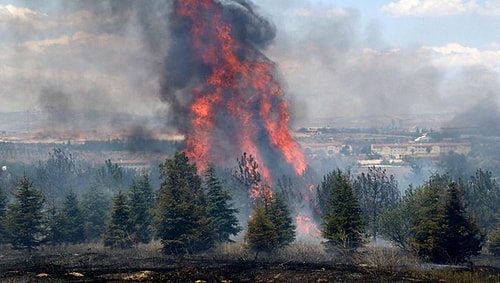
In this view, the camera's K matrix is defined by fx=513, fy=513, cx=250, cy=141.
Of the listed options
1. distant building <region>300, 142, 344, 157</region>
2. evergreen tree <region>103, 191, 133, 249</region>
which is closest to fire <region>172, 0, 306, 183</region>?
evergreen tree <region>103, 191, 133, 249</region>

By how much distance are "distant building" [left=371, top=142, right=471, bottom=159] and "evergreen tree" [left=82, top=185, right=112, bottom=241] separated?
11813 cm

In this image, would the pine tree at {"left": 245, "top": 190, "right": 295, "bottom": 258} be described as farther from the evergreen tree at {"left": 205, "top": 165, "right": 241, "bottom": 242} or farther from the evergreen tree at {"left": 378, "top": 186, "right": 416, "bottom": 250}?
the evergreen tree at {"left": 378, "top": 186, "right": 416, "bottom": 250}

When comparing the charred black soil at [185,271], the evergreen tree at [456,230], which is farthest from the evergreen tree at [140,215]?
the evergreen tree at [456,230]

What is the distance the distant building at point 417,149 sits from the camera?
156 metres

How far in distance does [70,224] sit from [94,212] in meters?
4.16

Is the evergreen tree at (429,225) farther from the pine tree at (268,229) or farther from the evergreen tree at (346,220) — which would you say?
the pine tree at (268,229)

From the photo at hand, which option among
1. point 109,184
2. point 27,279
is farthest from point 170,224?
point 109,184

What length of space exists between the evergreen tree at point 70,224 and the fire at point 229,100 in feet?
133

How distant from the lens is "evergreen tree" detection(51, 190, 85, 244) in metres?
54.5

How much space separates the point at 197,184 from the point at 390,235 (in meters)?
22.4

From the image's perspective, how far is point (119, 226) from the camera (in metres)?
51.8

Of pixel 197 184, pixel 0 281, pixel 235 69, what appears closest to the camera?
pixel 0 281

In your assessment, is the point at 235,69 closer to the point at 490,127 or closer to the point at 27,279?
the point at 27,279

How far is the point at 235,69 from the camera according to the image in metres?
105
